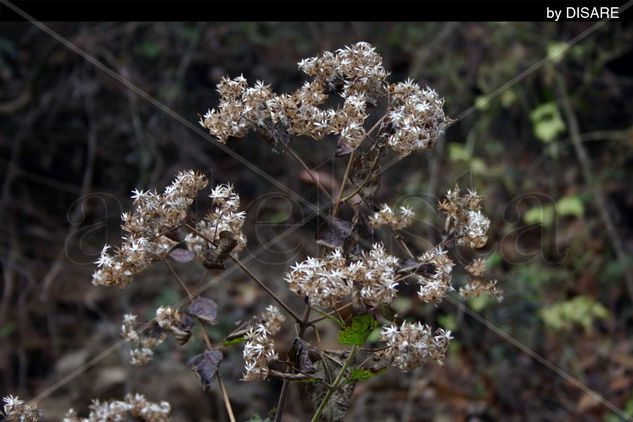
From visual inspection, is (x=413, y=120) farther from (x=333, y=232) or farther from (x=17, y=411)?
(x=17, y=411)

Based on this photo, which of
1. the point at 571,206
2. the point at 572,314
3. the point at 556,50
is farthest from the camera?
the point at 556,50

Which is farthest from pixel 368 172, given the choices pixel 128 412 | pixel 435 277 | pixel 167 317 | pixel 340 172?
pixel 340 172

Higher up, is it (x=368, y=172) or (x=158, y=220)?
(x=368, y=172)

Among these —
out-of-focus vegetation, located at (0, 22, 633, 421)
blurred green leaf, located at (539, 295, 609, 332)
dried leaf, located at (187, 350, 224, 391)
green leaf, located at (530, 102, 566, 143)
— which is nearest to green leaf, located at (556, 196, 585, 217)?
out-of-focus vegetation, located at (0, 22, 633, 421)

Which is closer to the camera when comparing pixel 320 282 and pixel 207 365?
pixel 320 282

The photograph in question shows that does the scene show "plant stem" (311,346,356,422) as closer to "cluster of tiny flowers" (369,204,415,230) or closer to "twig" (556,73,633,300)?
"cluster of tiny flowers" (369,204,415,230)

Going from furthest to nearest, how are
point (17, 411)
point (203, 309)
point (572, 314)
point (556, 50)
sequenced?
point (556, 50) → point (572, 314) → point (203, 309) → point (17, 411)

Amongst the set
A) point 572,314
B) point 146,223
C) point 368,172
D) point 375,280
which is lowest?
point 375,280
